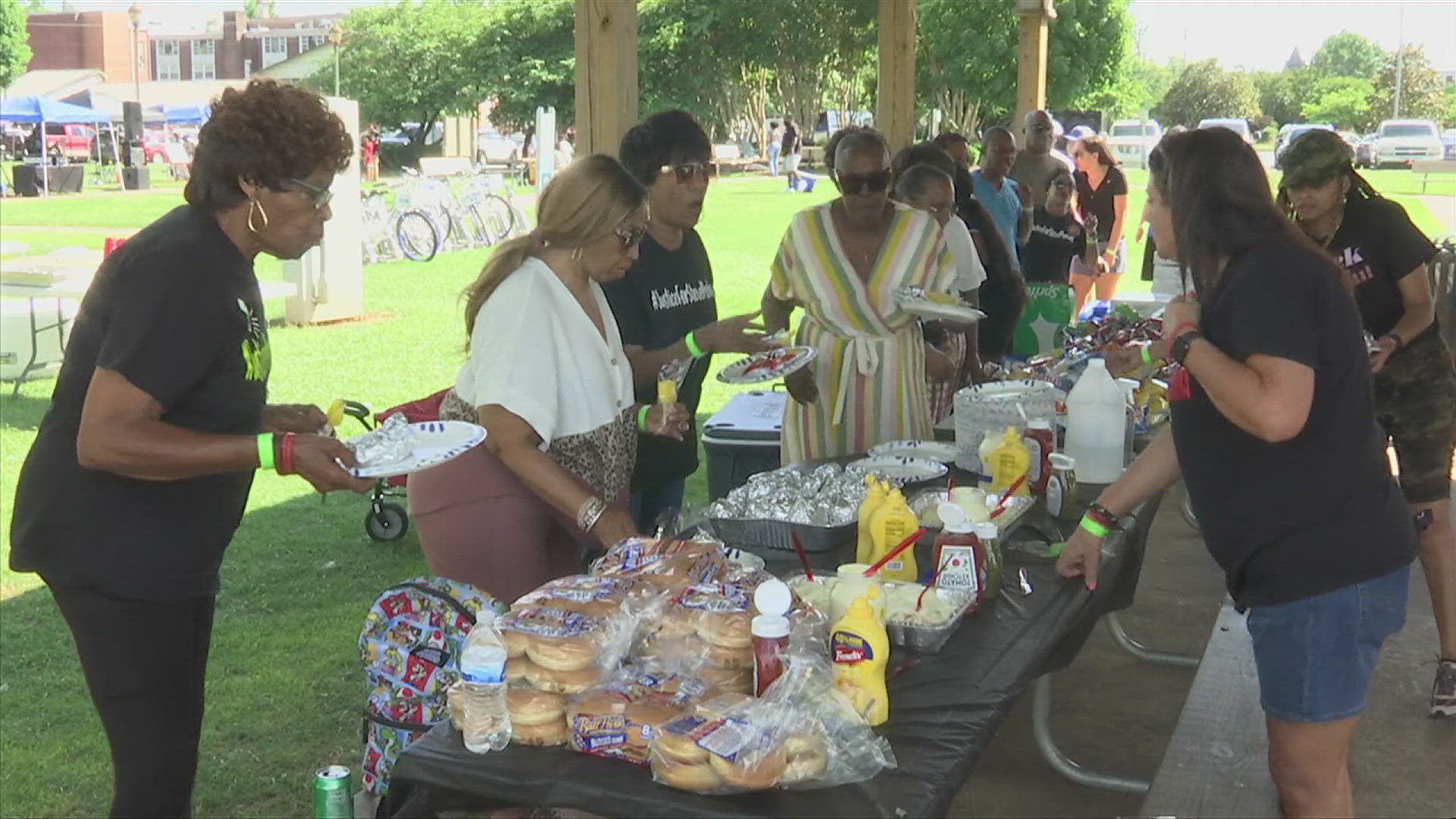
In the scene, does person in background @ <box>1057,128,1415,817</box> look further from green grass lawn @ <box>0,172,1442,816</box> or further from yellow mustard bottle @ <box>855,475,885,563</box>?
green grass lawn @ <box>0,172,1442,816</box>

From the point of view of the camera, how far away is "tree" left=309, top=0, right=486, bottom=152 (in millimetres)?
51156

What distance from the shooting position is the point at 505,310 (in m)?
2.61

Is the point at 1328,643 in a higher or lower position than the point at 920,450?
lower

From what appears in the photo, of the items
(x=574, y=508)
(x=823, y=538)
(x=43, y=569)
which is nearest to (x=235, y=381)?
(x=43, y=569)

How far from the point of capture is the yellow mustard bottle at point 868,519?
2660 mm

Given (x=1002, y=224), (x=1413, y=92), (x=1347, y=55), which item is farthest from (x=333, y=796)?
(x=1347, y=55)

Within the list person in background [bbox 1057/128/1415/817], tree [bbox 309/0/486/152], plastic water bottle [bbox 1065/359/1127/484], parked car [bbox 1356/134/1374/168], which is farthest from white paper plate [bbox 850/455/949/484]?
tree [bbox 309/0/486/152]

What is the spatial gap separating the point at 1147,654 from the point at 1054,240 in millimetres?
3852

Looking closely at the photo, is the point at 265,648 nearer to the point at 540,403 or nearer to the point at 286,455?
the point at 540,403

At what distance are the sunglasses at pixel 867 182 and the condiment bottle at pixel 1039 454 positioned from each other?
3.20 ft

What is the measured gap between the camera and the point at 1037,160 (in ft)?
29.0

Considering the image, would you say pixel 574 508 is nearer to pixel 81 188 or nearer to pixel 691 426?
pixel 691 426

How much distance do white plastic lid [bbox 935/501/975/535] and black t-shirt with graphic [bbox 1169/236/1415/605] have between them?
1.35 ft

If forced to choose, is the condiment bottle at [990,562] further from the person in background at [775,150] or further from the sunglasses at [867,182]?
the person in background at [775,150]
